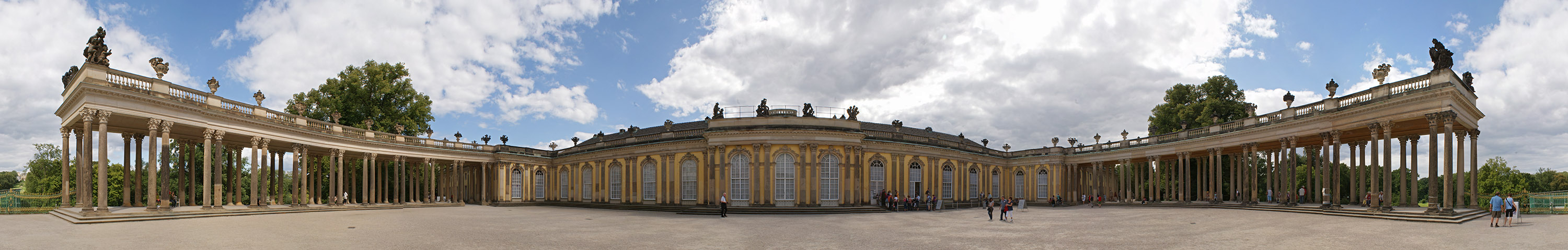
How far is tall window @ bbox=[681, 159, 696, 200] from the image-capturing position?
123 ft

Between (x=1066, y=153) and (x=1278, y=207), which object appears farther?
(x=1066, y=153)

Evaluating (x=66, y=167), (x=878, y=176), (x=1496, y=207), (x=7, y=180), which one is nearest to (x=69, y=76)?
(x=66, y=167)

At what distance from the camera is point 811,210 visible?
3200cm

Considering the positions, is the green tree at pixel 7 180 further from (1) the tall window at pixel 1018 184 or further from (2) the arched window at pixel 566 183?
(1) the tall window at pixel 1018 184

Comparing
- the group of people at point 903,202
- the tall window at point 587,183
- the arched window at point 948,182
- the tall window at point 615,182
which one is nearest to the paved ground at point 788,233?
the group of people at point 903,202

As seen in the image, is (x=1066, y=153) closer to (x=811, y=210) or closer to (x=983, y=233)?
(x=811, y=210)

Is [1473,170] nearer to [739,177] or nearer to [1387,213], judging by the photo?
[1387,213]

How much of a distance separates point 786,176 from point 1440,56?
74.3ft

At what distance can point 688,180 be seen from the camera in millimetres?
37844

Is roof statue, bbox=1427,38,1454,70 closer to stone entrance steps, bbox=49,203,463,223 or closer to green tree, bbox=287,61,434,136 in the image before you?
stone entrance steps, bbox=49,203,463,223

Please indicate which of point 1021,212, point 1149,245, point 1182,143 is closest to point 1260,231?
point 1149,245

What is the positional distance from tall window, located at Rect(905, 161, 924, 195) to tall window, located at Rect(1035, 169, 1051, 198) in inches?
392

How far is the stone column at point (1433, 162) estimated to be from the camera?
2275cm

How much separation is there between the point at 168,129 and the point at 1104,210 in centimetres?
3387
